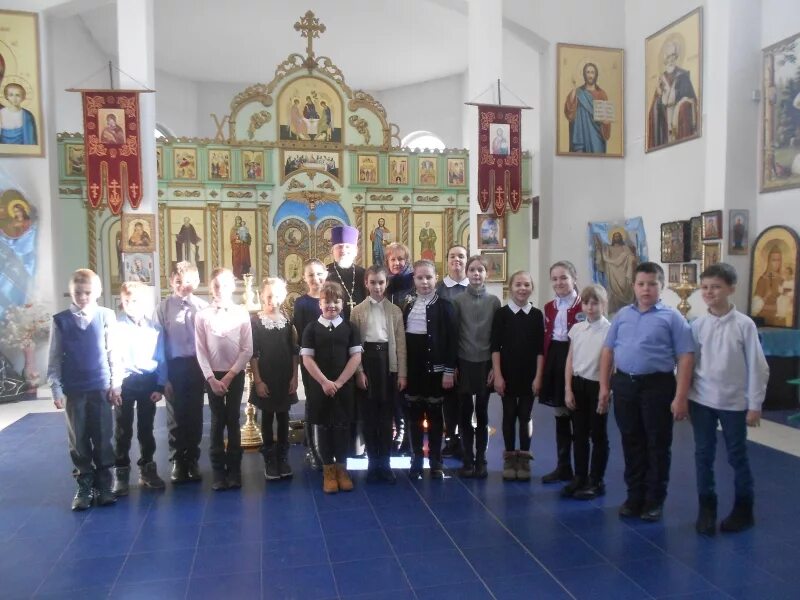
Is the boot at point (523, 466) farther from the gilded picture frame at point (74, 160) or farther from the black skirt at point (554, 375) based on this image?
the gilded picture frame at point (74, 160)

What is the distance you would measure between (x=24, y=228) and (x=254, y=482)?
19.0 feet

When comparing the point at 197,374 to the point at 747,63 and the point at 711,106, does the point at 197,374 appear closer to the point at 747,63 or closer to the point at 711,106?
the point at 711,106

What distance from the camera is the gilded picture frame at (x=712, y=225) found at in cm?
716

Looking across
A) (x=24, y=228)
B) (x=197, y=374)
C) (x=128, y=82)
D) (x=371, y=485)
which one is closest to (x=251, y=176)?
(x=128, y=82)

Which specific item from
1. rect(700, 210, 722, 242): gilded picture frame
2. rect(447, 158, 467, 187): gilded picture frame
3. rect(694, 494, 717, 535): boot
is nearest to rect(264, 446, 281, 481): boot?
rect(694, 494, 717, 535): boot

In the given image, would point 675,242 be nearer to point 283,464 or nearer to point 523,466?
point 523,466

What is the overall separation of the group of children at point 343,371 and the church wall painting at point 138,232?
11.3 feet

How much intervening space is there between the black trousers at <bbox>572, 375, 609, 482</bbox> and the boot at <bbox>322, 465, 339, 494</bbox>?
5.39 feet

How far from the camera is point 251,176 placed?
33.5 feet

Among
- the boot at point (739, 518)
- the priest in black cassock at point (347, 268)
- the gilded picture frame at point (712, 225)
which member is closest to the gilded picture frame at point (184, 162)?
the priest in black cassock at point (347, 268)

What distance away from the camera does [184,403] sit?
14.3ft

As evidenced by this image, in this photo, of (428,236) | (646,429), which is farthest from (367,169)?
(646,429)

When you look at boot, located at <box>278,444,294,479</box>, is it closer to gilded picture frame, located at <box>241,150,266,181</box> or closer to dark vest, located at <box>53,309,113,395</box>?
dark vest, located at <box>53,309,113,395</box>

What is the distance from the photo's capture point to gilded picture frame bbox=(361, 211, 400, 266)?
35.5ft
